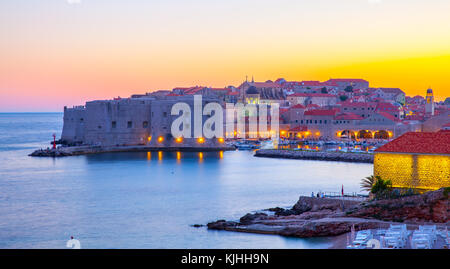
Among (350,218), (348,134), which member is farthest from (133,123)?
(350,218)

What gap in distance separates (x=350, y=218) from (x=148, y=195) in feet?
26.8

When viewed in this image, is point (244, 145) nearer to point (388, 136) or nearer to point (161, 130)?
point (161, 130)

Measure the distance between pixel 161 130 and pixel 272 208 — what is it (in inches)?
866

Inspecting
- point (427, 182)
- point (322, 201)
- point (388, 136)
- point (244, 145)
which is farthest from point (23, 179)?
point (388, 136)

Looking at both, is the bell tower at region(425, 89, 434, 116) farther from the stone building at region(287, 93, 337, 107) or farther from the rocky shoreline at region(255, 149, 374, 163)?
the rocky shoreline at region(255, 149, 374, 163)

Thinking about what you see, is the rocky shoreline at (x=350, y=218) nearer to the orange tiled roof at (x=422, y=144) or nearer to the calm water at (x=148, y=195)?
the calm water at (x=148, y=195)

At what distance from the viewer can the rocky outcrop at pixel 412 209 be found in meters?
11.0

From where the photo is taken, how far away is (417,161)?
41.3 feet

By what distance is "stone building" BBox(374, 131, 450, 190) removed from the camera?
1236 cm

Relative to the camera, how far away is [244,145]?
3756cm

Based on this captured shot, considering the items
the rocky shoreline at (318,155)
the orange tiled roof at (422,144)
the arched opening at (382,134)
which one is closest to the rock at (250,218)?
the orange tiled roof at (422,144)

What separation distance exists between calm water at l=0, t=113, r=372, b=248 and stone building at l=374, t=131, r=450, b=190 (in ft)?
8.89

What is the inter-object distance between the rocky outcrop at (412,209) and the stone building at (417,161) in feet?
3.16

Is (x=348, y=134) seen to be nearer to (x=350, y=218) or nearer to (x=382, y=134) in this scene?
(x=382, y=134)
